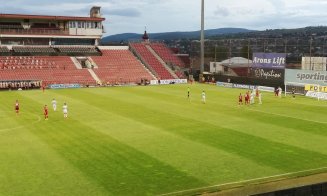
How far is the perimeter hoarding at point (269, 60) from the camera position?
58584mm

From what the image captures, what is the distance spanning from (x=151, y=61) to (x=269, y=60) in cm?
2732

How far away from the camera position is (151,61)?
82.3 m

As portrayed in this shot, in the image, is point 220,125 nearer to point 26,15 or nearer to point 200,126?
point 200,126

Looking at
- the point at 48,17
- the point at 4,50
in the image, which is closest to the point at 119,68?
the point at 48,17

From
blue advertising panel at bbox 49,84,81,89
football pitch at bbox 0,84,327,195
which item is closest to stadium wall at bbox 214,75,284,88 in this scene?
football pitch at bbox 0,84,327,195

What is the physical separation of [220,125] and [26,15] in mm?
57082

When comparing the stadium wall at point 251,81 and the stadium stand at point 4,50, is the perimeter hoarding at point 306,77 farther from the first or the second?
the stadium stand at point 4,50

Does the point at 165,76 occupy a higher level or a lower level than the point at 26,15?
lower

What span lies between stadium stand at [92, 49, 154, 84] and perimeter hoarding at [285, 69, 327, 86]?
86.1ft

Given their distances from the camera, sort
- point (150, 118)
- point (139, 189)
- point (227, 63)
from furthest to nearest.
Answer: point (227, 63) → point (150, 118) → point (139, 189)

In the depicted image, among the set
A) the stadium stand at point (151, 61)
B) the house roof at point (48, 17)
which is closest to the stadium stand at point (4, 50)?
the house roof at point (48, 17)

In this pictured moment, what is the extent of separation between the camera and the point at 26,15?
77.3m

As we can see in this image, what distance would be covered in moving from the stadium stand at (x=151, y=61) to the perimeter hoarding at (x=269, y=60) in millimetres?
18897

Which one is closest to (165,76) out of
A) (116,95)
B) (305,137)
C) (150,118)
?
(116,95)
